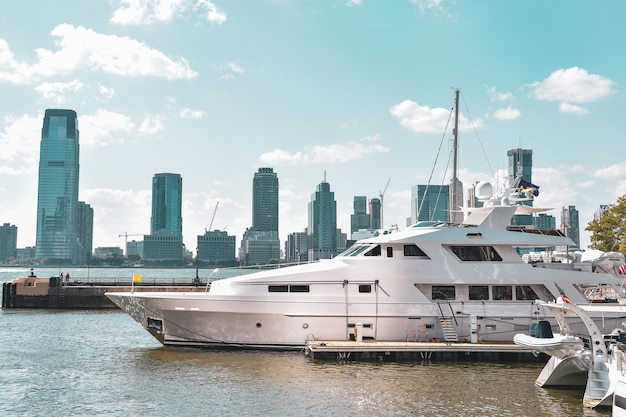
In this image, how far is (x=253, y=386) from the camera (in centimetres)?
1869

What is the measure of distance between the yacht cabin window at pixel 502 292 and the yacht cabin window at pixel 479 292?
0.24 m

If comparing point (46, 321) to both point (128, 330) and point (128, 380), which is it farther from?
point (128, 380)

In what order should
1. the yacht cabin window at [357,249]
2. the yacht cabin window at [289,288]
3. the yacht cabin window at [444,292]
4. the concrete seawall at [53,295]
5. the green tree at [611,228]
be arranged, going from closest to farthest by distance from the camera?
the yacht cabin window at [289,288] < the yacht cabin window at [444,292] < the yacht cabin window at [357,249] < the green tree at [611,228] < the concrete seawall at [53,295]

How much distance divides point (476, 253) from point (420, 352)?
4687 mm

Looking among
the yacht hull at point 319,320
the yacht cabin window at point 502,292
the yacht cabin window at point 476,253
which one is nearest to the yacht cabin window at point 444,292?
the yacht hull at point 319,320

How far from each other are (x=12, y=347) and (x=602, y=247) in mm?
35251

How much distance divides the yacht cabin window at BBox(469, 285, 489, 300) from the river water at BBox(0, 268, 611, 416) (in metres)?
2.90

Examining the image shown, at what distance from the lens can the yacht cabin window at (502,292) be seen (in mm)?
24094

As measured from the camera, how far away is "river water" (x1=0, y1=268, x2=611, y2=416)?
16500mm

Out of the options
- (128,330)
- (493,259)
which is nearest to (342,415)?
(493,259)

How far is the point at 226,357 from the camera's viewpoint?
22641 millimetres

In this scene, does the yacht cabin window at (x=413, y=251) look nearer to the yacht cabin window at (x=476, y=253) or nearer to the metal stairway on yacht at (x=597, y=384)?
the yacht cabin window at (x=476, y=253)

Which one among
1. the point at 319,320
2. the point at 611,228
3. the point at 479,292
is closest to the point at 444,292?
the point at 479,292

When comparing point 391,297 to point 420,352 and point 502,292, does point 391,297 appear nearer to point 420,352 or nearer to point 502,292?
point 420,352
